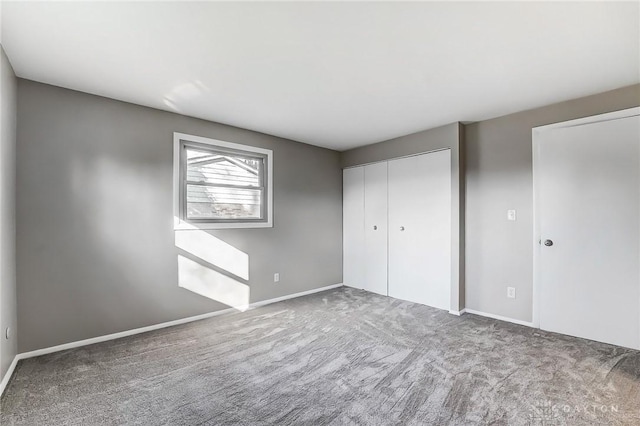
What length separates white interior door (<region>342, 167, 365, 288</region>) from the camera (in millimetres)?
4754

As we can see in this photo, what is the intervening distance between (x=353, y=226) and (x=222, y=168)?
2.28 meters

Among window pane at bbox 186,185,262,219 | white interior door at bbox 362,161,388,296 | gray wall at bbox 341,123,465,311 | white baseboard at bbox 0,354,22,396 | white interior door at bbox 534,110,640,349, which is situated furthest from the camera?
white interior door at bbox 362,161,388,296

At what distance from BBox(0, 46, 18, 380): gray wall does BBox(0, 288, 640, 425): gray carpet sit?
0.29m

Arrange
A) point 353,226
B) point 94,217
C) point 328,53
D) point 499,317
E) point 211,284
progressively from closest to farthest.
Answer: point 328,53, point 94,217, point 499,317, point 211,284, point 353,226

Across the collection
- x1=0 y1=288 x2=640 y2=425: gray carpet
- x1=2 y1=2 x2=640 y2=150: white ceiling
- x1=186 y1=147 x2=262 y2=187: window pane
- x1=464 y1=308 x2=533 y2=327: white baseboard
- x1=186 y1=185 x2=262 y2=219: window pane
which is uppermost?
x1=2 y1=2 x2=640 y2=150: white ceiling

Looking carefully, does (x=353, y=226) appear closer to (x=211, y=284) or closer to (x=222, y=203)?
(x=222, y=203)

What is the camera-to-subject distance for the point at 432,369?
226cm

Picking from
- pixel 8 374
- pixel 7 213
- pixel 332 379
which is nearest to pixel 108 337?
pixel 8 374

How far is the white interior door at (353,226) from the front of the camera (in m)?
4.75

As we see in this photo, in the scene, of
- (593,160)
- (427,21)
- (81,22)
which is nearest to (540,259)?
(593,160)

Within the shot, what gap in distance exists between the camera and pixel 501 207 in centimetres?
336

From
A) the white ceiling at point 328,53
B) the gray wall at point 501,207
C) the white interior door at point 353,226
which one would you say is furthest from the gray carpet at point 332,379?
the white ceiling at point 328,53

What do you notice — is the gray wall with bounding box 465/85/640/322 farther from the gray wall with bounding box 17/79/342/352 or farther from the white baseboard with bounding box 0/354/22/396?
the white baseboard with bounding box 0/354/22/396

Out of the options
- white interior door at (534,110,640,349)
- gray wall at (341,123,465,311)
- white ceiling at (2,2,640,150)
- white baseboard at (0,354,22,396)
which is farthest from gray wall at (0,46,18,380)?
white interior door at (534,110,640,349)
